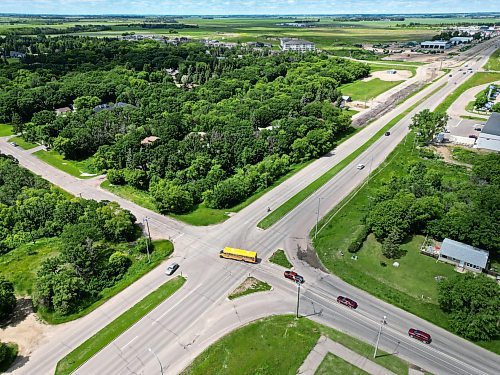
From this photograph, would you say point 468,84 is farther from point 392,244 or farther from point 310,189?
point 392,244

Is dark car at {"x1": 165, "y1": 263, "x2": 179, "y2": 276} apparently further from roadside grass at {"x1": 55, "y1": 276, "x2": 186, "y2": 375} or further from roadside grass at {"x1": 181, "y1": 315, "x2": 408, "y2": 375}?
roadside grass at {"x1": 181, "y1": 315, "x2": 408, "y2": 375}

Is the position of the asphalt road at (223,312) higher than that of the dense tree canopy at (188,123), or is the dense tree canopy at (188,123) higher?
the dense tree canopy at (188,123)

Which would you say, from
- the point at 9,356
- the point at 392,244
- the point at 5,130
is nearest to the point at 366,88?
the point at 392,244

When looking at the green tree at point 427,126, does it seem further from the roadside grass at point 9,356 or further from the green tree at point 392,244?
the roadside grass at point 9,356

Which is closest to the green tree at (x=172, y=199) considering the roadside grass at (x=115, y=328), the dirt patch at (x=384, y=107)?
the roadside grass at (x=115, y=328)

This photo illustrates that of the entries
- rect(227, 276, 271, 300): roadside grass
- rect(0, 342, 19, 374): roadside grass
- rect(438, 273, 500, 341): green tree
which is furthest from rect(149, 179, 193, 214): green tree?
rect(438, 273, 500, 341): green tree

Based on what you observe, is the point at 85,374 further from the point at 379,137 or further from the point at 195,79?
the point at 195,79
